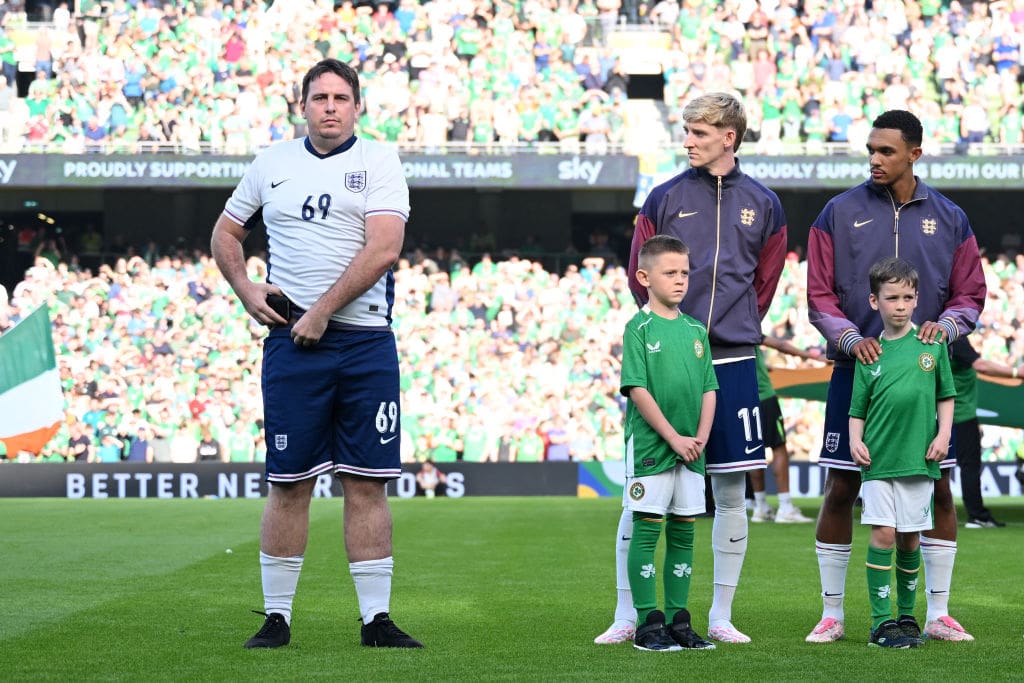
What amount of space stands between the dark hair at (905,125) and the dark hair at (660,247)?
41.3 inches

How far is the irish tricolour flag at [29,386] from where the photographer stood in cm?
1590

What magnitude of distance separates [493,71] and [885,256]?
21.6 meters

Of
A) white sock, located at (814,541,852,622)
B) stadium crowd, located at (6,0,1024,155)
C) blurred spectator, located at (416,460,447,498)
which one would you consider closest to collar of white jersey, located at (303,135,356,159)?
white sock, located at (814,541,852,622)

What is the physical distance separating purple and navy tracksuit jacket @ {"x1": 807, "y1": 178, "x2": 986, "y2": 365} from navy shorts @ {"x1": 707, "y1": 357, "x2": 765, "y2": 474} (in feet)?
1.33

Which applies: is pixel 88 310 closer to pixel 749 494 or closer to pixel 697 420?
pixel 749 494

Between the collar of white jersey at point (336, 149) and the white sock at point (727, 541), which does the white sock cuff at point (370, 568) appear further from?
the collar of white jersey at point (336, 149)

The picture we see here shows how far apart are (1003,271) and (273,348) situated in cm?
2209

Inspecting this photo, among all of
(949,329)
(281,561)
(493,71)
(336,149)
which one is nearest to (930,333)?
(949,329)

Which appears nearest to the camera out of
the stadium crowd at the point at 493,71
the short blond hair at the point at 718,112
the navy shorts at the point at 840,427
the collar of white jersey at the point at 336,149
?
the collar of white jersey at the point at 336,149

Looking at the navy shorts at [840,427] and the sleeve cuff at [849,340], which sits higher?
the sleeve cuff at [849,340]

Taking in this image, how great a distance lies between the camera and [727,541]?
6.37m

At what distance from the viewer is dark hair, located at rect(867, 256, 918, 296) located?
239 inches

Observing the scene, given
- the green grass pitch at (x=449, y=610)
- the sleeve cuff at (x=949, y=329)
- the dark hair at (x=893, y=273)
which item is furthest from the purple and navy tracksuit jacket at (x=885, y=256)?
the green grass pitch at (x=449, y=610)

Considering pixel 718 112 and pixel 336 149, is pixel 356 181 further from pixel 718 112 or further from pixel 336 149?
pixel 718 112
